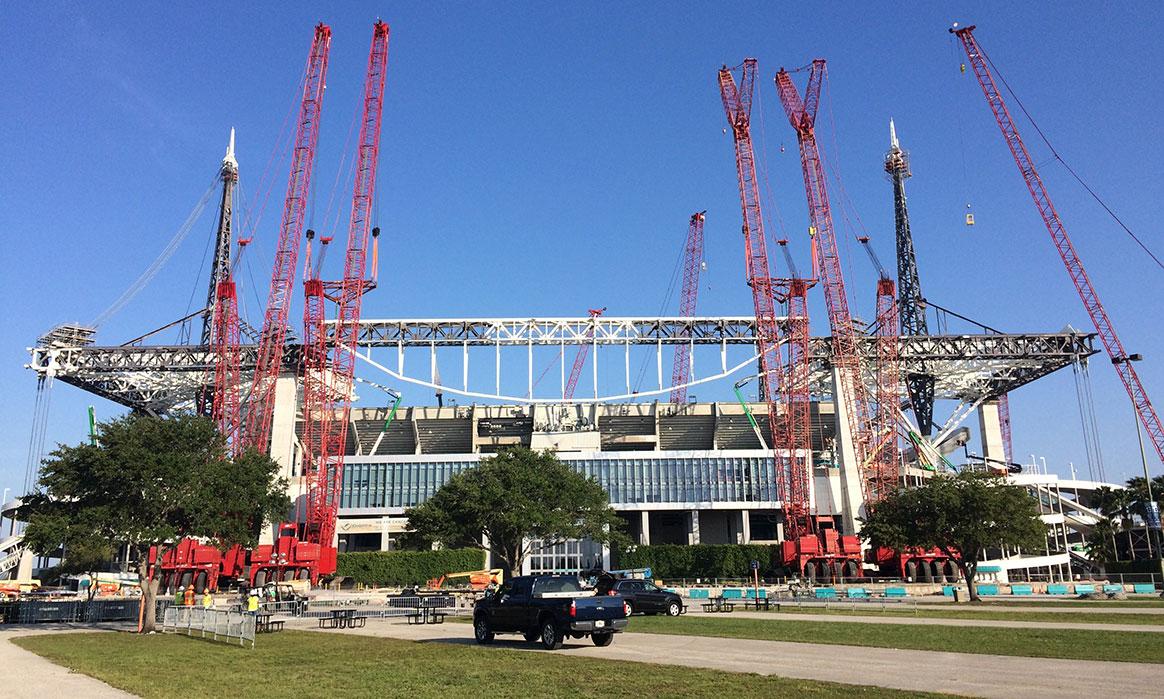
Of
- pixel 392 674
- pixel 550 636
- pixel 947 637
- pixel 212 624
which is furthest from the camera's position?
pixel 212 624

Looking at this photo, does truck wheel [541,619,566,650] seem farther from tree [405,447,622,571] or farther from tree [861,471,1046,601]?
tree [861,471,1046,601]

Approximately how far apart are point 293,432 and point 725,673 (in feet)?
313

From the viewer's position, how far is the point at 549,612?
2559 centimetres

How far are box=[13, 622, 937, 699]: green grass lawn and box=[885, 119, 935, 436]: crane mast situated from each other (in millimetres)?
100844

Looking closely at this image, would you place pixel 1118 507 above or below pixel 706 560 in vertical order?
above

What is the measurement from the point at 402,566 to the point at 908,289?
90.1 m

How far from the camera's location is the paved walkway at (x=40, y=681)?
17156 millimetres

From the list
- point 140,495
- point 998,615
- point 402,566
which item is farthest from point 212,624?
point 402,566

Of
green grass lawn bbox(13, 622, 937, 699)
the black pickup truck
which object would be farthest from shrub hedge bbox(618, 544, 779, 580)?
green grass lawn bbox(13, 622, 937, 699)

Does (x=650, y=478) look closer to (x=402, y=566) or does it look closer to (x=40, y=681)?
(x=402, y=566)

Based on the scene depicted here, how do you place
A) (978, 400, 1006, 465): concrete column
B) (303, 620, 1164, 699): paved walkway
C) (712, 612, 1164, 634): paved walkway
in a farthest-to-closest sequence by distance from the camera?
(978, 400, 1006, 465): concrete column, (712, 612, 1164, 634): paved walkway, (303, 620, 1164, 699): paved walkway

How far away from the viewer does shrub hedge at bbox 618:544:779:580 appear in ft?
297

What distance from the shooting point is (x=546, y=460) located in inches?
2788

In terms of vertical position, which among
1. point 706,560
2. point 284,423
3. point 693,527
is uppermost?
point 284,423
